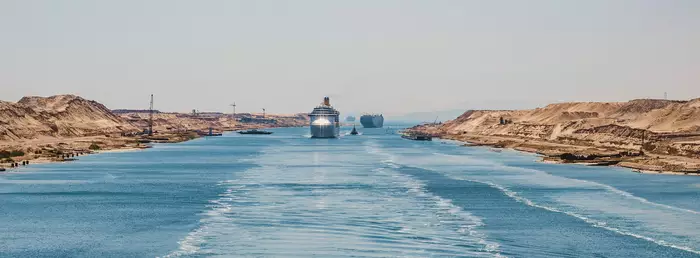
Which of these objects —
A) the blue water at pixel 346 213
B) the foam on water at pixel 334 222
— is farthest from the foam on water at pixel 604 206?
the foam on water at pixel 334 222

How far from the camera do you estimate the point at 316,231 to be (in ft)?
217

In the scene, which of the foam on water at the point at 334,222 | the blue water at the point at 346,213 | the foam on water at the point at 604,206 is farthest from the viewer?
the foam on water at the point at 604,206

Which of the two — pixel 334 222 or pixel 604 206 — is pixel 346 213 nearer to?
pixel 334 222

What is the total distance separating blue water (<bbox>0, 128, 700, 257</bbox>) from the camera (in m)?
59.4

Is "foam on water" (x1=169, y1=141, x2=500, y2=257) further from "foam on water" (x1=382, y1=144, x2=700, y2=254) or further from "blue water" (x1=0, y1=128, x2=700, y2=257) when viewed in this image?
"foam on water" (x1=382, y1=144, x2=700, y2=254)

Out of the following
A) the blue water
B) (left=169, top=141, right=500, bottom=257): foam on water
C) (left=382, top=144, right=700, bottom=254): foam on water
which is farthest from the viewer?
(left=382, top=144, right=700, bottom=254): foam on water

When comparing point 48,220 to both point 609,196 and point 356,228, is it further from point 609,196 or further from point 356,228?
point 609,196

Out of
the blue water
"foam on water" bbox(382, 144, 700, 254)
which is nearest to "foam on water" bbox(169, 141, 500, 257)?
the blue water

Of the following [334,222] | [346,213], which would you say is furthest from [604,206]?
[334,222]

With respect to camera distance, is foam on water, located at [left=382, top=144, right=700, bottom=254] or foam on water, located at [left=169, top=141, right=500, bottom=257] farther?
foam on water, located at [left=382, top=144, right=700, bottom=254]

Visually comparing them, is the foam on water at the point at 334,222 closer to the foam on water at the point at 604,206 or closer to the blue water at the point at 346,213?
the blue water at the point at 346,213

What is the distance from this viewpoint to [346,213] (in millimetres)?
76938

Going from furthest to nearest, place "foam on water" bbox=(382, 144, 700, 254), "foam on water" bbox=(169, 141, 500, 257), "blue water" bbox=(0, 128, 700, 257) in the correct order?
"foam on water" bbox=(382, 144, 700, 254)
"blue water" bbox=(0, 128, 700, 257)
"foam on water" bbox=(169, 141, 500, 257)

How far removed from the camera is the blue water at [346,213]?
59.4 meters
